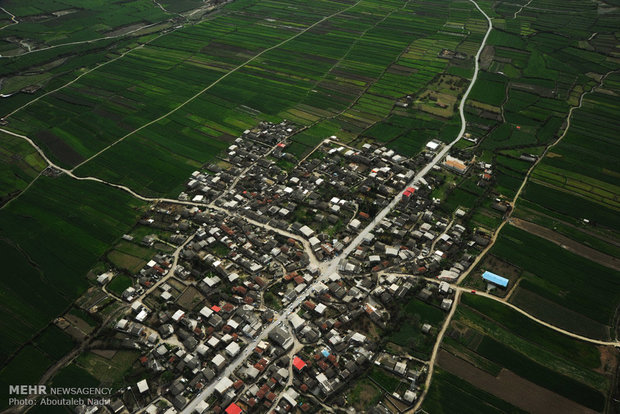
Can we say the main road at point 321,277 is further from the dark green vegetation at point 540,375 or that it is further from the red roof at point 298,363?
the dark green vegetation at point 540,375

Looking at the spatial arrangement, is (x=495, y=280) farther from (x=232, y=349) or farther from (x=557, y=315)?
(x=232, y=349)

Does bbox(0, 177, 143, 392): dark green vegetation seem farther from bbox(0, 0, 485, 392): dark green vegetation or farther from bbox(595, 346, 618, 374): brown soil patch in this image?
bbox(595, 346, 618, 374): brown soil patch

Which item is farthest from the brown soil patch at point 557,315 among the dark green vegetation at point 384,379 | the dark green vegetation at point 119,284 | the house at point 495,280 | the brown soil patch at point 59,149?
the brown soil patch at point 59,149

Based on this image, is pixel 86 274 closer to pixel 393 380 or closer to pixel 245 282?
pixel 245 282

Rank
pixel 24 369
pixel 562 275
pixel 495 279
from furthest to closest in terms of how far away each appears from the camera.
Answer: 1. pixel 562 275
2. pixel 495 279
3. pixel 24 369

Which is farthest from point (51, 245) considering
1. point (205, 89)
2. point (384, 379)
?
point (205, 89)

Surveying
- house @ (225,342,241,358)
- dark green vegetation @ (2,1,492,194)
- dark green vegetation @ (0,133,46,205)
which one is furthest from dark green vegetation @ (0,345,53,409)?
dark green vegetation @ (0,133,46,205)
